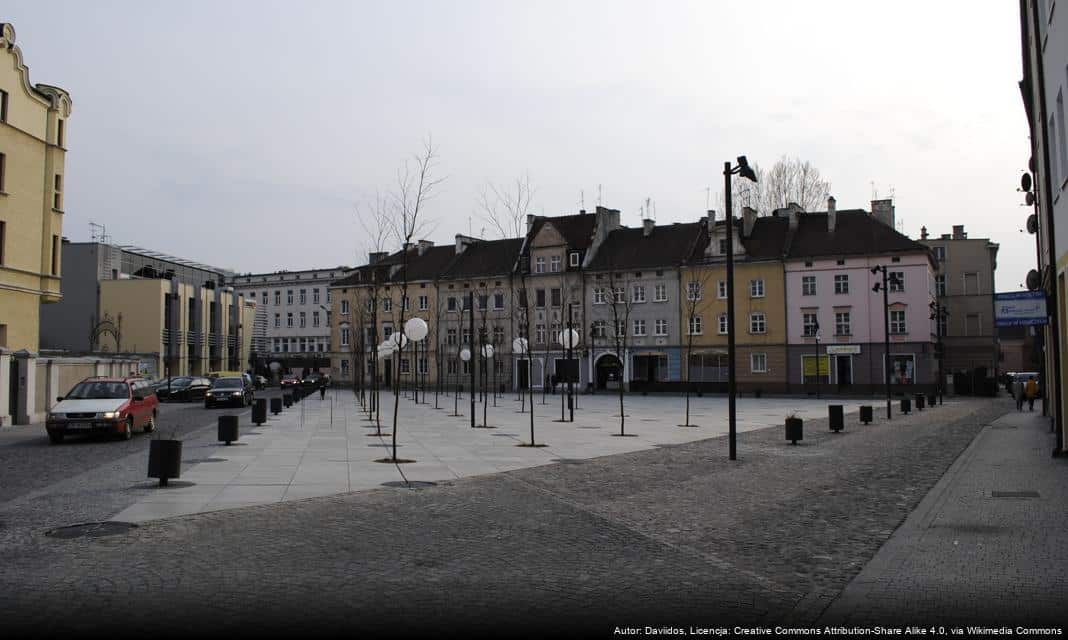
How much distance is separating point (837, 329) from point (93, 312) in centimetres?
6131

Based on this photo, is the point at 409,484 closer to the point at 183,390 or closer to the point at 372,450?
the point at 372,450

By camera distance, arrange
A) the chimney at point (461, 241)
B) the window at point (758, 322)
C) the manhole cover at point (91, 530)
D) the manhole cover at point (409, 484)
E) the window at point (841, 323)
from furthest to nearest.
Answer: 1. the chimney at point (461, 241)
2. the window at point (758, 322)
3. the window at point (841, 323)
4. the manhole cover at point (409, 484)
5. the manhole cover at point (91, 530)

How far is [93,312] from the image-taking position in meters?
72.2

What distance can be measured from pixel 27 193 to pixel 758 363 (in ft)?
164

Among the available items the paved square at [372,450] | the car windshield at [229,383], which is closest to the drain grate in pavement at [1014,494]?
the paved square at [372,450]

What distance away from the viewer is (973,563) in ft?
25.5

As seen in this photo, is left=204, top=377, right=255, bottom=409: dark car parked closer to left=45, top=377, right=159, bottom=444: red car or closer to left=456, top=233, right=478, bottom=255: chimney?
left=45, top=377, right=159, bottom=444: red car

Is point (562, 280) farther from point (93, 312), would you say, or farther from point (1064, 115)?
point (1064, 115)

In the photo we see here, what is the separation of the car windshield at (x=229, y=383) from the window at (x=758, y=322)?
128 feet

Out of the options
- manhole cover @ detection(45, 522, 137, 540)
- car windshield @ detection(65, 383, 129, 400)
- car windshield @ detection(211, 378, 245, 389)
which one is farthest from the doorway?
manhole cover @ detection(45, 522, 137, 540)

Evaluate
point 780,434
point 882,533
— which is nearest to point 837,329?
point 780,434

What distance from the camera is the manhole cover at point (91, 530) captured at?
8945mm

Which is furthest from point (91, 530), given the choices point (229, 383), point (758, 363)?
point (758, 363)

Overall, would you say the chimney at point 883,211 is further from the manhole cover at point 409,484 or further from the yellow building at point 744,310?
the manhole cover at point 409,484
